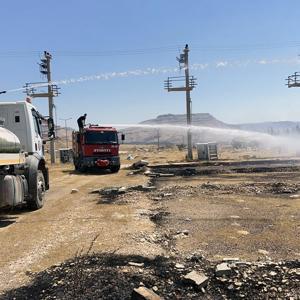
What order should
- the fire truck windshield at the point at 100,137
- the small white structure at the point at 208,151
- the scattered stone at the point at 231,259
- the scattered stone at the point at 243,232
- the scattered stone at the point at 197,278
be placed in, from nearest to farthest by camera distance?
the scattered stone at the point at 197,278 < the scattered stone at the point at 231,259 < the scattered stone at the point at 243,232 < the fire truck windshield at the point at 100,137 < the small white structure at the point at 208,151

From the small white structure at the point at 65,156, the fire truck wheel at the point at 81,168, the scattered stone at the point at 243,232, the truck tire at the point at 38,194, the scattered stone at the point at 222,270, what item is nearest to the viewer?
the scattered stone at the point at 222,270

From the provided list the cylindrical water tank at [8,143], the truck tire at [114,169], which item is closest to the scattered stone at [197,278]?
the cylindrical water tank at [8,143]

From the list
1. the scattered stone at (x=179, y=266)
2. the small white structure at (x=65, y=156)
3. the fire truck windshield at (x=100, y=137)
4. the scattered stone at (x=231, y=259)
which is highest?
the fire truck windshield at (x=100, y=137)

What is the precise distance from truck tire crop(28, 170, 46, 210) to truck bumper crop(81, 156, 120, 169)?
13915 millimetres

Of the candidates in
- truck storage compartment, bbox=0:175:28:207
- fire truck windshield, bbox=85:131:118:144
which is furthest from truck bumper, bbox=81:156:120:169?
truck storage compartment, bbox=0:175:28:207

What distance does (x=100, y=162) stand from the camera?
92.4 feet

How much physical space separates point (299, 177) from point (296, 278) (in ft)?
54.4

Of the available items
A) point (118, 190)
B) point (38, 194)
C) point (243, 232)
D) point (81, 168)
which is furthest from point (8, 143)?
point (81, 168)

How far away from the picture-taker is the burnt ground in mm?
5906

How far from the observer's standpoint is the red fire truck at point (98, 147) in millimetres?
27953

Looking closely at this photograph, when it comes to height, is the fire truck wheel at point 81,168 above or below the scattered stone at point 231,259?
below

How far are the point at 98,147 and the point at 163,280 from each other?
22.1 metres

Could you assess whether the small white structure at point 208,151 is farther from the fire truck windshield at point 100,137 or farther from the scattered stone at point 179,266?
the scattered stone at point 179,266

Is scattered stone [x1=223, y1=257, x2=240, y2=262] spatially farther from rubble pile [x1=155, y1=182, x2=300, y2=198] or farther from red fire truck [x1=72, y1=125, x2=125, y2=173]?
red fire truck [x1=72, y1=125, x2=125, y2=173]
